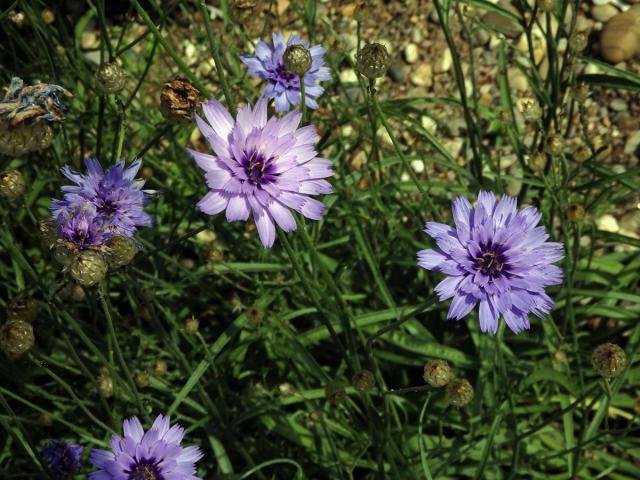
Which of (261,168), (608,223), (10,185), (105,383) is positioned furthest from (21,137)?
(608,223)

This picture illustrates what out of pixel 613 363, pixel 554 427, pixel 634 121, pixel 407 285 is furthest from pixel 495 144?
pixel 613 363

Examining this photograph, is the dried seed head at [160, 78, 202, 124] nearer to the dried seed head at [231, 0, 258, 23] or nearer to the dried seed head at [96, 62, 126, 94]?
the dried seed head at [96, 62, 126, 94]

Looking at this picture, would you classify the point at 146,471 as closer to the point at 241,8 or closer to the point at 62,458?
the point at 62,458

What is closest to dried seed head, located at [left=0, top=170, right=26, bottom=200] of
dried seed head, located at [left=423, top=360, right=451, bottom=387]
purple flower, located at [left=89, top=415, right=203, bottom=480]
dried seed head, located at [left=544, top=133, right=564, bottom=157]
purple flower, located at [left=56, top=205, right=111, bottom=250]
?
purple flower, located at [left=56, top=205, right=111, bottom=250]

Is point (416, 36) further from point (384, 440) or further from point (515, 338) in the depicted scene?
point (384, 440)

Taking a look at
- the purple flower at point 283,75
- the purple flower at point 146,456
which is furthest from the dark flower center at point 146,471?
the purple flower at point 283,75

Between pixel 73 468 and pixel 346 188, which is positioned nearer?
pixel 73 468

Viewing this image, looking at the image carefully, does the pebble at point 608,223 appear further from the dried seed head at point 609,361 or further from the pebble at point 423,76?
the dried seed head at point 609,361

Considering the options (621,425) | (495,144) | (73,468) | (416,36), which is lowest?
(73,468)
